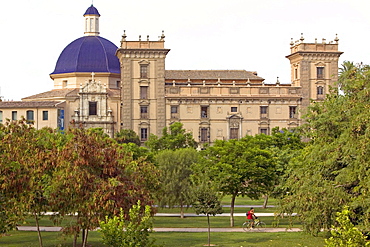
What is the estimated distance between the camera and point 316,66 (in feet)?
281

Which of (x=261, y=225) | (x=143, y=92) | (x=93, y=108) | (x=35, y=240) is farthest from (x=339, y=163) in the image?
(x=93, y=108)

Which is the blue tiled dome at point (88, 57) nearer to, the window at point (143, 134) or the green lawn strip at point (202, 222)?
the window at point (143, 134)

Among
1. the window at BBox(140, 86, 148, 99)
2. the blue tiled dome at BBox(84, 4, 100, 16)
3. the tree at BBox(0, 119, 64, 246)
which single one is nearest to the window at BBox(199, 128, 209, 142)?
the window at BBox(140, 86, 148, 99)

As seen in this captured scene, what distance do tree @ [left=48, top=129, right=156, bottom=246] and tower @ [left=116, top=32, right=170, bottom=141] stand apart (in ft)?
177

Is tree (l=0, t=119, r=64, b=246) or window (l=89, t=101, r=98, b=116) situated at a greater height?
window (l=89, t=101, r=98, b=116)

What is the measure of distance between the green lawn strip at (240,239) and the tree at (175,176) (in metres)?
7.56

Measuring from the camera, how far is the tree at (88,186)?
84.4 ft

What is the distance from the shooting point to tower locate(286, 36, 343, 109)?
85312 millimetres

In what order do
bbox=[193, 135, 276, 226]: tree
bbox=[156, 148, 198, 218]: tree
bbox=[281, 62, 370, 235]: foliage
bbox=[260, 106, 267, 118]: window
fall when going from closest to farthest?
bbox=[281, 62, 370, 235]: foliage
bbox=[193, 135, 276, 226]: tree
bbox=[156, 148, 198, 218]: tree
bbox=[260, 106, 267, 118]: window

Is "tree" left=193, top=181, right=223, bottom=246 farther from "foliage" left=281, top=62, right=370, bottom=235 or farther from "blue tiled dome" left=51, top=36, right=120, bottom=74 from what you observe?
"blue tiled dome" left=51, top=36, right=120, bottom=74

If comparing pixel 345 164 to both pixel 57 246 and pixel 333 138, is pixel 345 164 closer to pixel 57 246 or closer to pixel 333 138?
pixel 333 138

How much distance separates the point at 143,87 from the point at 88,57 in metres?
15.2

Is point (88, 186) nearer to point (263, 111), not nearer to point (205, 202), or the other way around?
point (205, 202)

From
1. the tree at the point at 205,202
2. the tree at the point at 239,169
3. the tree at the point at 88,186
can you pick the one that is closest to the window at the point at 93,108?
the tree at the point at 239,169
